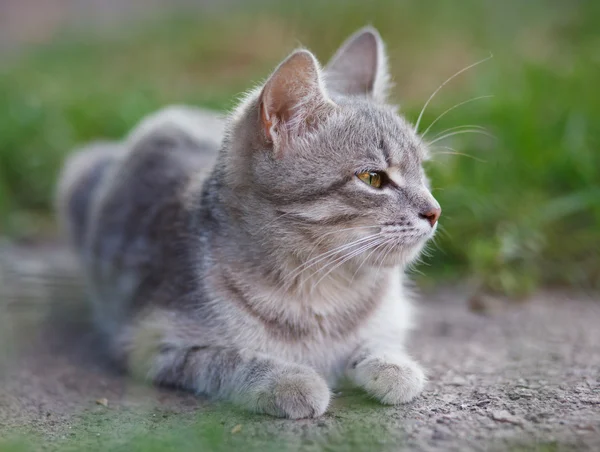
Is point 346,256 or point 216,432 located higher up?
point 346,256

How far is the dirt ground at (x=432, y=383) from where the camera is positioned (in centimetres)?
212

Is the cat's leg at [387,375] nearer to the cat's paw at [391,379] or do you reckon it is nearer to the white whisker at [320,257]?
the cat's paw at [391,379]

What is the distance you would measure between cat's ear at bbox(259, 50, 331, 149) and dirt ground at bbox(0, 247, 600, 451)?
0.96 meters

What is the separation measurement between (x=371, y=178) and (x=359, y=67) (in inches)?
31.5

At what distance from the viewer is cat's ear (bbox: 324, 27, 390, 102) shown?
10.4ft

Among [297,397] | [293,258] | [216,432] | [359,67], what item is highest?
[359,67]

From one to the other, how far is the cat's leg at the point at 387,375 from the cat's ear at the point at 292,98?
2.74ft

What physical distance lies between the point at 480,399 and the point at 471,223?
1891mm

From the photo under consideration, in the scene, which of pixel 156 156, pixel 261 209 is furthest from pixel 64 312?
pixel 261 209

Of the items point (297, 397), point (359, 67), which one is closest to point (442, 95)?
point (359, 67)

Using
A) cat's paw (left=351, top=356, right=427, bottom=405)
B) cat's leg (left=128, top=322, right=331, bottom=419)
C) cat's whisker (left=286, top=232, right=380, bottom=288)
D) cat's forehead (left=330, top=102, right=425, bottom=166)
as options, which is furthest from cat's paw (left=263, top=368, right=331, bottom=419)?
cat's forehead (left=330, top=102, right=425, bottom=166)

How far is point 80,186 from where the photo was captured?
14.4ft

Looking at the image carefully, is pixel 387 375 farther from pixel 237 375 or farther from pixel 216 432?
pixel 216 432

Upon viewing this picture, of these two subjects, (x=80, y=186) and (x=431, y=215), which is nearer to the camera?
(x=431, y=215)
